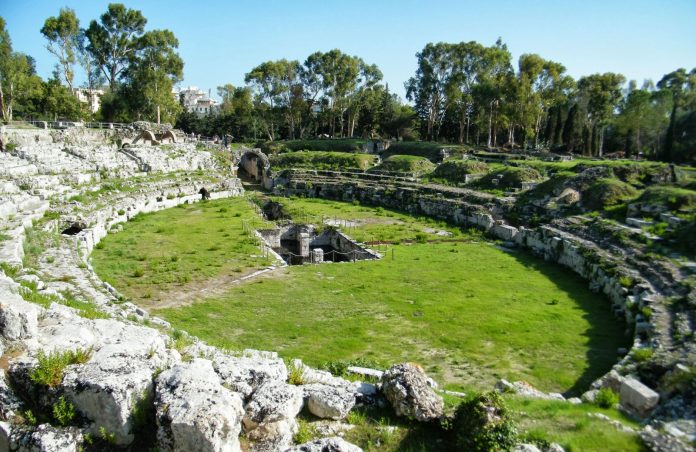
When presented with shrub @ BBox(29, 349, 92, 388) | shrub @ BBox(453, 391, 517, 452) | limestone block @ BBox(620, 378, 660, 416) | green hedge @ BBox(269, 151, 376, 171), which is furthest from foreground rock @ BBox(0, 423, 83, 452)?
green hedge @ BBox(269, 151, 376, 171)

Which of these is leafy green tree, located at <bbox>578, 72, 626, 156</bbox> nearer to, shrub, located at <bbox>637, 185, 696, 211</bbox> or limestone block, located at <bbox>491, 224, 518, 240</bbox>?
shrub, located at <bbox>637, 185, 696, 211</bbox>

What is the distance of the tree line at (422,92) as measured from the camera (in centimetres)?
4394

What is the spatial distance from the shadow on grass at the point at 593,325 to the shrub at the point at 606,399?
136 centimetres

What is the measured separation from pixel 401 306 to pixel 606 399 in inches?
273

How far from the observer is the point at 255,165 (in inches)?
1943

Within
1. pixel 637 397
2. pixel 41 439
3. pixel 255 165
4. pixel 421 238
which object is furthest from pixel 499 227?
pixel 255 165

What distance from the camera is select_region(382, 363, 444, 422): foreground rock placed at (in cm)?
643

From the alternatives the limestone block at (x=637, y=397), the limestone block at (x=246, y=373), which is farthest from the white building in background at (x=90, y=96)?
the limestone block at (x=637, y=397)

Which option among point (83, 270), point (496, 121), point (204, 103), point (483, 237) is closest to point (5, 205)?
point (83, 270)

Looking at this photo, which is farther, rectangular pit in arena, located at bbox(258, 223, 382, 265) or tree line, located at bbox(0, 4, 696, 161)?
tree line, located at bbox(0, 4, 696, 161)

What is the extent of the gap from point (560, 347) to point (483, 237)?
506 inches

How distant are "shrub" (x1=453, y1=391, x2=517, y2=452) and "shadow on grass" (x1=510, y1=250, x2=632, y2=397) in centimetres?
472

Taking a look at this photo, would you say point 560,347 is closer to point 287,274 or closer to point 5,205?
point 287,274

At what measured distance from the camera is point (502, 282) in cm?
1708
